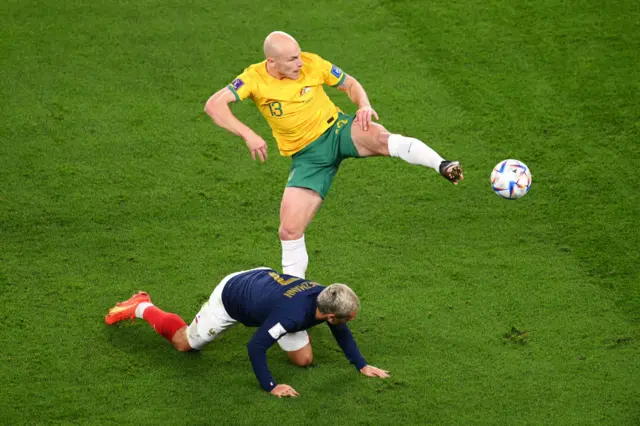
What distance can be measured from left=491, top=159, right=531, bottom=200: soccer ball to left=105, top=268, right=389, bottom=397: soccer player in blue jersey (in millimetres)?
1530

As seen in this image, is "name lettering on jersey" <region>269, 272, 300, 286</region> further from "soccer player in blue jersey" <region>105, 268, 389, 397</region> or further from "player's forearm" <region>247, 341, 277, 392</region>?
"player's forearm" <region>247, 341, 277, 392</region>

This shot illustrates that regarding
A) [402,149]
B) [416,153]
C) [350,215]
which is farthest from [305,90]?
[350,215]

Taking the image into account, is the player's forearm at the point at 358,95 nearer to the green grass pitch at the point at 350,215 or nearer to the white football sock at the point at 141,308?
the green grass pitch at the point at 350,215

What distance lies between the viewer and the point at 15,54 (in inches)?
373

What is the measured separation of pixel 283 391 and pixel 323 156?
170cm

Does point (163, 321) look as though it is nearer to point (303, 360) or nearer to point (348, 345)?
point (303, 360)

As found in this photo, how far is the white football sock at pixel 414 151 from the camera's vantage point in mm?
5988

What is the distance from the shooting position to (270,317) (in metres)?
5.55

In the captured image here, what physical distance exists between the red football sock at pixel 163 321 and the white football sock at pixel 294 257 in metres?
0.82

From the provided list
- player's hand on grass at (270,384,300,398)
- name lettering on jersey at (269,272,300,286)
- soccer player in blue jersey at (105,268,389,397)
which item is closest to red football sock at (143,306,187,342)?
soccer player in blue jersey at (105,268,389,397)

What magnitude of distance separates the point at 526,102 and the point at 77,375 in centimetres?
510

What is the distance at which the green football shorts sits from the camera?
6375 millimetres

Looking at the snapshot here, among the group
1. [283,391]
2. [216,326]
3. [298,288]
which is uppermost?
[298,288]

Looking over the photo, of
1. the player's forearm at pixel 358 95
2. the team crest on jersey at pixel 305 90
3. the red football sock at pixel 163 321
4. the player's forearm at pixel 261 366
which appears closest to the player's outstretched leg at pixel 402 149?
the player's forearm at pixel 358 95
